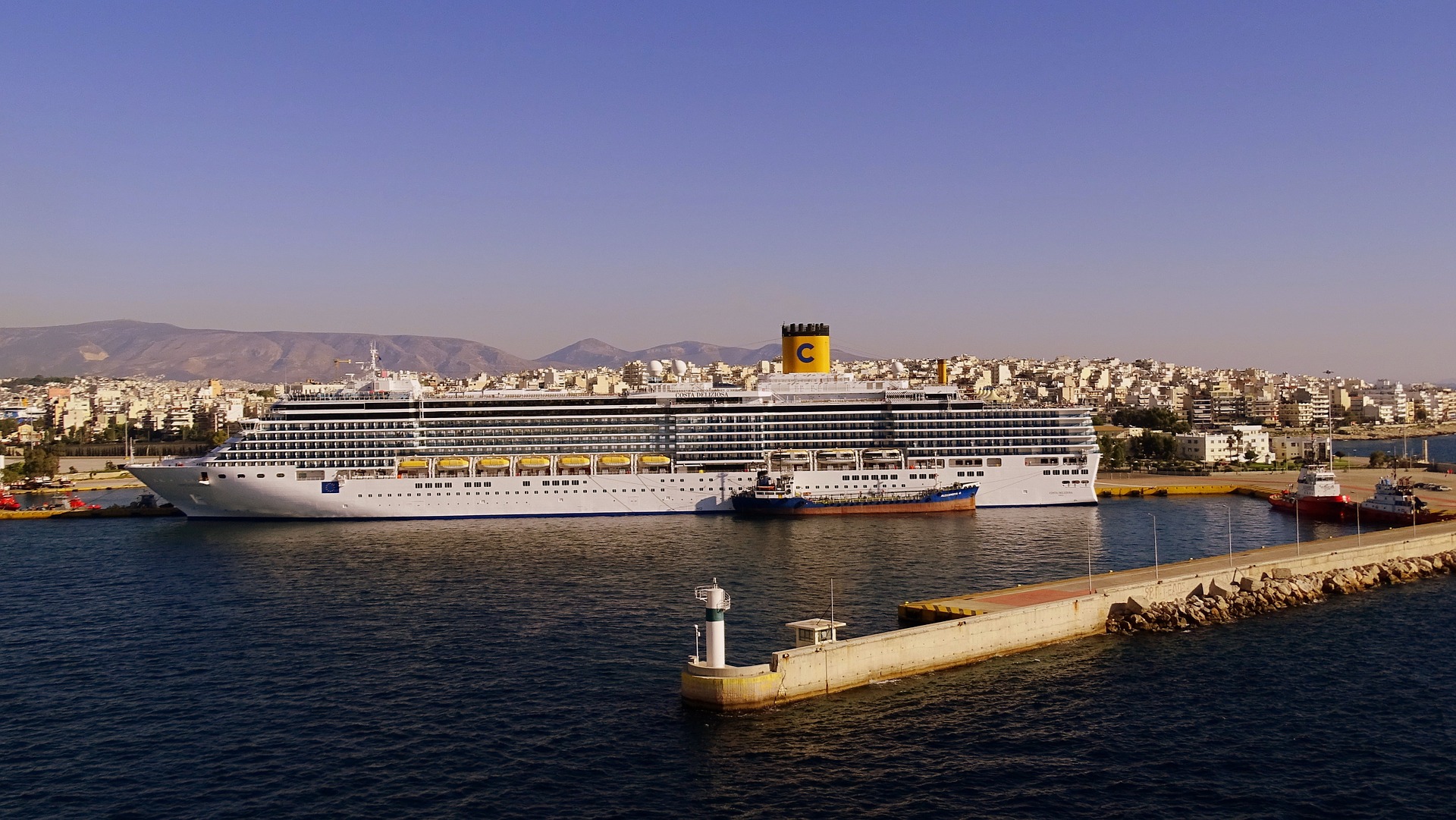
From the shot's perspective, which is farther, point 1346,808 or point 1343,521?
point 1343,521

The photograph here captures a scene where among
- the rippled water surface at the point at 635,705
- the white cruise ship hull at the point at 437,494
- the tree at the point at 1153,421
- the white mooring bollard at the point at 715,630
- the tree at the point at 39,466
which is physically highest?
the tree at the point at 1153,421

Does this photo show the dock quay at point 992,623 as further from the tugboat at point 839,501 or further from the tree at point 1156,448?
the tree at point 1156,448

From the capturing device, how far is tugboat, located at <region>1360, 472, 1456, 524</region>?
143ft

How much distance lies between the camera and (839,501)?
48.2 metres

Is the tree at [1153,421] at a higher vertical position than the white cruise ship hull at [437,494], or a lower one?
higher

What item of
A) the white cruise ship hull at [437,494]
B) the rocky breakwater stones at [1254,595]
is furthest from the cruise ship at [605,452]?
the rocky breakwater stones at [1254,595]

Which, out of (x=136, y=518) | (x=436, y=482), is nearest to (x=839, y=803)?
(x=436, y=482)

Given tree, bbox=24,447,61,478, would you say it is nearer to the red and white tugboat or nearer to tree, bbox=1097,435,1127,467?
tree, bbox=1097,435,1127,467

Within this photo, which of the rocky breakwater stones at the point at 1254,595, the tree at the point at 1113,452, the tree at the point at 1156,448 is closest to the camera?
the rocky breakwater stones at the point at 1254,595

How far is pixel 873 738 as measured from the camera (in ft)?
61.6

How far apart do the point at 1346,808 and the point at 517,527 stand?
33.4 meters

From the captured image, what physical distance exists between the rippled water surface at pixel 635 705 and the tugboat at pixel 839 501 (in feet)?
40.0

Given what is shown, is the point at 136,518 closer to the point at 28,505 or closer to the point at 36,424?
the point at 28,505

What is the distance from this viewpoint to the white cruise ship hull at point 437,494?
47.4m
